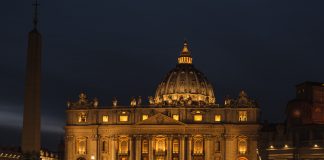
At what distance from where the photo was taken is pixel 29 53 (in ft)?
187

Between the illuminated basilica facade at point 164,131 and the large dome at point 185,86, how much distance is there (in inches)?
765

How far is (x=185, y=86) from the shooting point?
159 meters

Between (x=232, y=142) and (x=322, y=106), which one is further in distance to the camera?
(x=232, y=142)

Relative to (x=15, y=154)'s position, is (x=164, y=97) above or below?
above

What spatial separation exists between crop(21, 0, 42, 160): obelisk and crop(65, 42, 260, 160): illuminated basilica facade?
7845cm

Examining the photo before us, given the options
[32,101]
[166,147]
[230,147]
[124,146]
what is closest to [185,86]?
[166,147]

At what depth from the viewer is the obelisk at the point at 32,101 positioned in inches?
2184

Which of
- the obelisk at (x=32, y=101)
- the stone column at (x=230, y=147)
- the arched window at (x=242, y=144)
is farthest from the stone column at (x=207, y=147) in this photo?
the obelisk at (x=32, y=101)

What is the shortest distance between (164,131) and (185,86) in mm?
24568

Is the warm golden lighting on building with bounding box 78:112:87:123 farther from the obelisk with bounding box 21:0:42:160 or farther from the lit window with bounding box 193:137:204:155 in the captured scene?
the obelisk with bounding box 21:0:42:160

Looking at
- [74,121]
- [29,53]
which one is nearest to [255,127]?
[74,121]

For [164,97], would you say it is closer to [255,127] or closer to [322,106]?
[255,127]

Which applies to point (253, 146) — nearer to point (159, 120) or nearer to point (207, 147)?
point (207, 147)

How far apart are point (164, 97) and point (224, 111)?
25.8 meters
